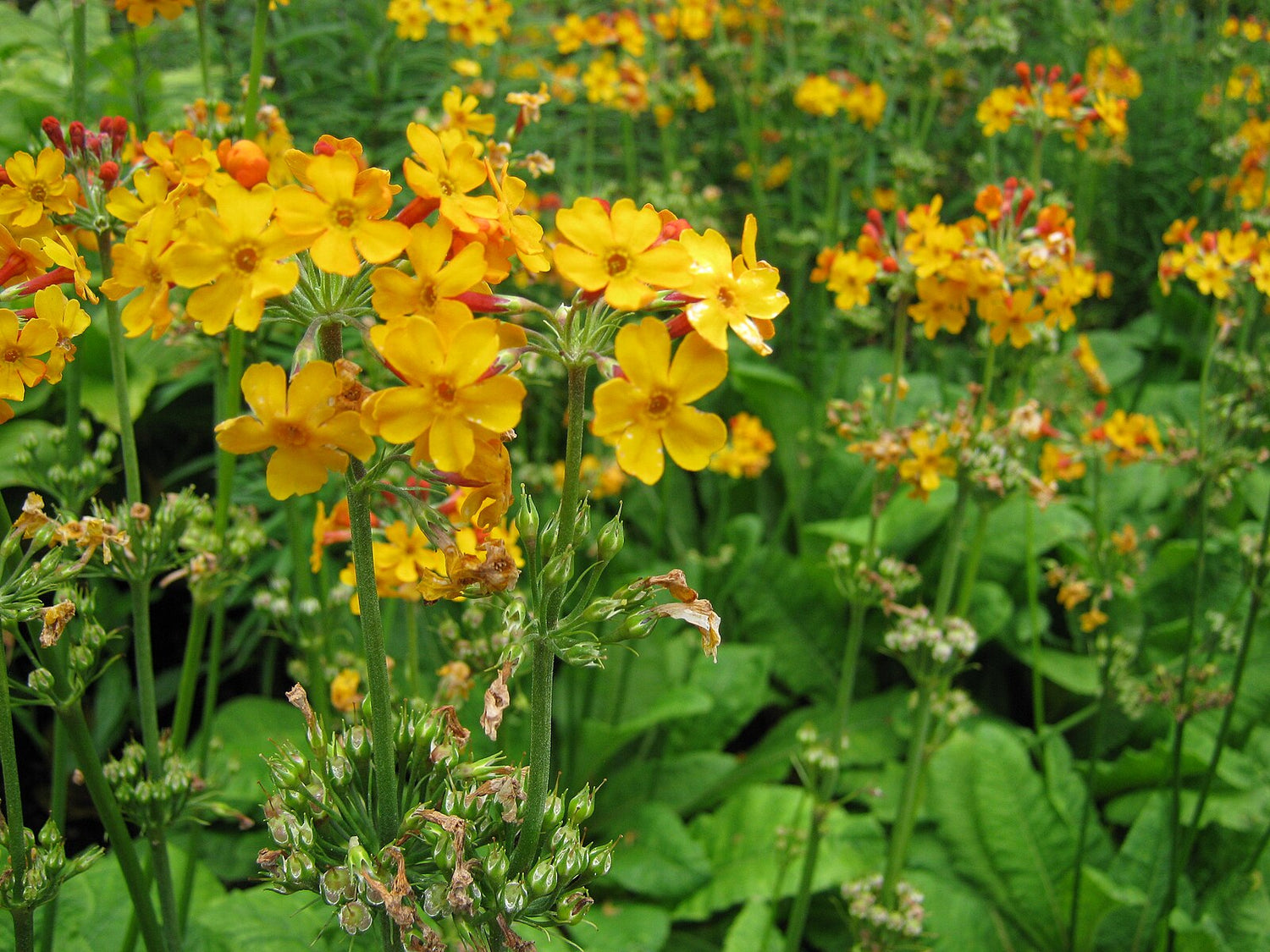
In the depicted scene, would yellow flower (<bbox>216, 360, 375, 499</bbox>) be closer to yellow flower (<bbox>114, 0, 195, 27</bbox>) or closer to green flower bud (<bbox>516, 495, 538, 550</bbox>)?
green flower bud (<bbox>516, 495, 538, 550</bbox>)

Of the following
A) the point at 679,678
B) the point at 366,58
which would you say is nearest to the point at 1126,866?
the point at 679,678

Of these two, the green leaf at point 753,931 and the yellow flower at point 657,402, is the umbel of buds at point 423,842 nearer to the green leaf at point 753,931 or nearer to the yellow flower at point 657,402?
the yellow flower at point 657,402

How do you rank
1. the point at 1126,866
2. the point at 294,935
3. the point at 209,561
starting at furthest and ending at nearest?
the point at 1126,866, the point at 294,935, the point at 209,561

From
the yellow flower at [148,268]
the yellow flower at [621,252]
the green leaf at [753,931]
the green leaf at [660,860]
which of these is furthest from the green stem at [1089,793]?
the yellow flower at [148,268]

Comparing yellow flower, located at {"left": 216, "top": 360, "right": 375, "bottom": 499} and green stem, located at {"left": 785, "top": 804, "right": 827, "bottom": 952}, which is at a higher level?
yellow flower, located at {"left": 216, "top": 360, "right": 375, "bottom": 499}

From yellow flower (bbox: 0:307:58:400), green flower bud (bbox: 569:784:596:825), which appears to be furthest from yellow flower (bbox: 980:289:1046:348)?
yellow flower (bbox: 0:307:58:400)

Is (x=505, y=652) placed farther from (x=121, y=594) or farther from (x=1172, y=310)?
(x=1172, y=310)
